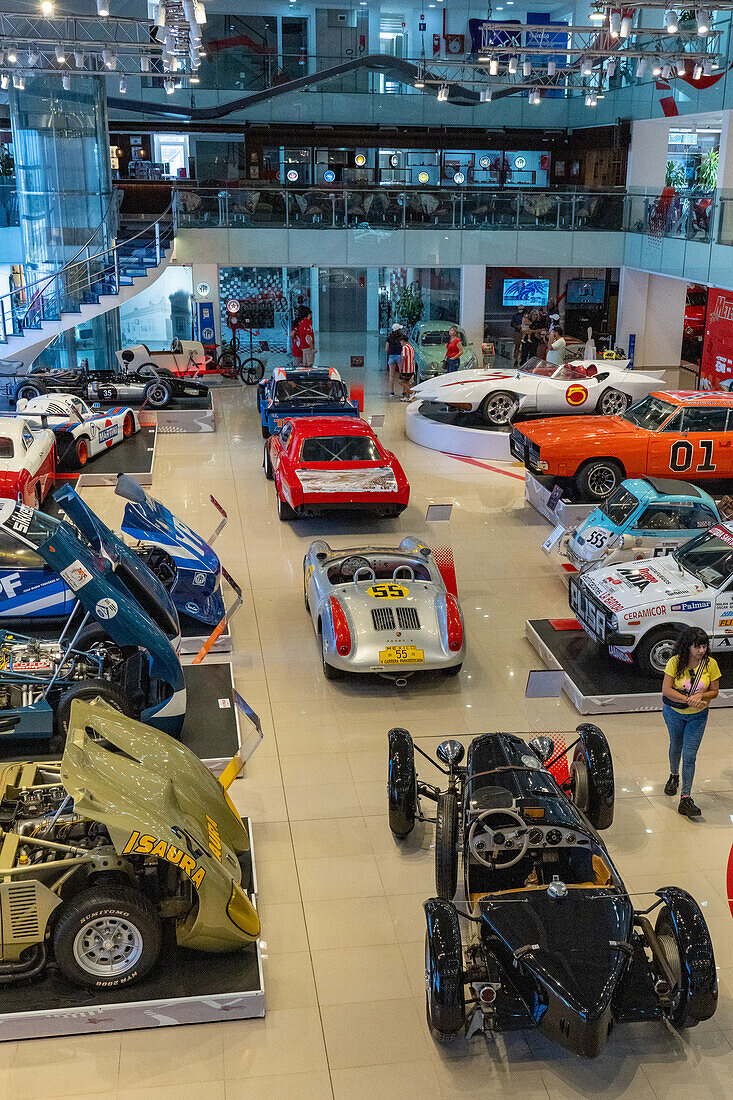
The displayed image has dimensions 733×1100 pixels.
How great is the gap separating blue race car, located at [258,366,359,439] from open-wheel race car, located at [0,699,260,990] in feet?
36.3

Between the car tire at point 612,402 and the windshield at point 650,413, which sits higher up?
the windshield at point 650,413

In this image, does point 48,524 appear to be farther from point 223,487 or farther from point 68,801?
point 223,487

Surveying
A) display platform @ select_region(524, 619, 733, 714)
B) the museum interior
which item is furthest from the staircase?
display platform @ select_region(524, 619, 733, 714)

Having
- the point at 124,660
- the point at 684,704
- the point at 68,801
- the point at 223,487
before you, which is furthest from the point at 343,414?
the point at 68,801

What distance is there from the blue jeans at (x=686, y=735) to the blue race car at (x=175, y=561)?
481 centimetres

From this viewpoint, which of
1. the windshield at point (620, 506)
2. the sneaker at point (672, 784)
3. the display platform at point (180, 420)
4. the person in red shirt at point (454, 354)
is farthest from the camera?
the person in red shirt at point (454, 354)

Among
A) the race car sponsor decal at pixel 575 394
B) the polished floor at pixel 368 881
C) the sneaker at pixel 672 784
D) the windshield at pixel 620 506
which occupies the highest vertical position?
the race car sponsor decal at pixel 575 394

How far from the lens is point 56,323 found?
69.7 feet

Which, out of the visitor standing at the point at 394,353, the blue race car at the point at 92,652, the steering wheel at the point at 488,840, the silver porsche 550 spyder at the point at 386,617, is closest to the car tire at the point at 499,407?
the visitor standing at the point at 394,353

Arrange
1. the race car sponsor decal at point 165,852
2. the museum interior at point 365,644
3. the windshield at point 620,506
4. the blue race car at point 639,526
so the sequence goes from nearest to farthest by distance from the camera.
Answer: the race car sponsor decal at point 165,852, the museum interior at point 365,644, the blue race car at point 639,526, the windshield at point 620,506

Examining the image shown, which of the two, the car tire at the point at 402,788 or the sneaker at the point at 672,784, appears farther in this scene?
the sneaker at the point at 672,784

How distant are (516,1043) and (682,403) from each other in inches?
437

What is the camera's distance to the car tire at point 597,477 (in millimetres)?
14945

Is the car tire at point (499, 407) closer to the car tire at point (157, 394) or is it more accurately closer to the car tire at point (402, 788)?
the car tire at point (157, 394)
